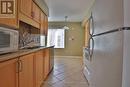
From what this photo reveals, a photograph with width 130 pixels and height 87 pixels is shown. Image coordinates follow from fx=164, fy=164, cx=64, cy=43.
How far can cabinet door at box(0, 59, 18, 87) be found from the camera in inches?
58.8

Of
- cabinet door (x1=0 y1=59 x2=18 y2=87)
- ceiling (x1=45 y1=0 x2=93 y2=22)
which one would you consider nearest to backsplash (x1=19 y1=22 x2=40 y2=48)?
ceiling (x1=45 y1=0 x2=93 y2=22)

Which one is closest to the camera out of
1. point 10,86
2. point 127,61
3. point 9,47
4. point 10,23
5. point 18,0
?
point 127,61

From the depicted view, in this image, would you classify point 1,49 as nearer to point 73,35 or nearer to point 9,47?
point 9,47

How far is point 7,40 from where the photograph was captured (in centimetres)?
189

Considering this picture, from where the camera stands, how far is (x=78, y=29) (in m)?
10.7

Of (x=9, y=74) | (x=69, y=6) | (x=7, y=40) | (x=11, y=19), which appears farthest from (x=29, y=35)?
(x=9, y=74)

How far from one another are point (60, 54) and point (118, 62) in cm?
961

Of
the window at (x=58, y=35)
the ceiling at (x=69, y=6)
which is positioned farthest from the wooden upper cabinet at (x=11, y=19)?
the window at (x=58, y=35)

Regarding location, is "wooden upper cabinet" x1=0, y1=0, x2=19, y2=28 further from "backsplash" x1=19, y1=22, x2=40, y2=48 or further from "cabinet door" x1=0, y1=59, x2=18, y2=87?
"backsplash" x1=19, y1=22, x2=40, y2=48

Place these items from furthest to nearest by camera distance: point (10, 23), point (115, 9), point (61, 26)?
point (61, 26) < point (10, 23) < point (115, 9)

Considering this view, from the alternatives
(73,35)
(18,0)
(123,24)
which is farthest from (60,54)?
(123,24)

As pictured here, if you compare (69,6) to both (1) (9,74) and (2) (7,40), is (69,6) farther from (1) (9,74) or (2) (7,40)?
(1) (9,74)

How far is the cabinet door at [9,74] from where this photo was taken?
4.90 ft

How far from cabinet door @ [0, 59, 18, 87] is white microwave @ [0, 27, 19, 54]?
0.18 metres
